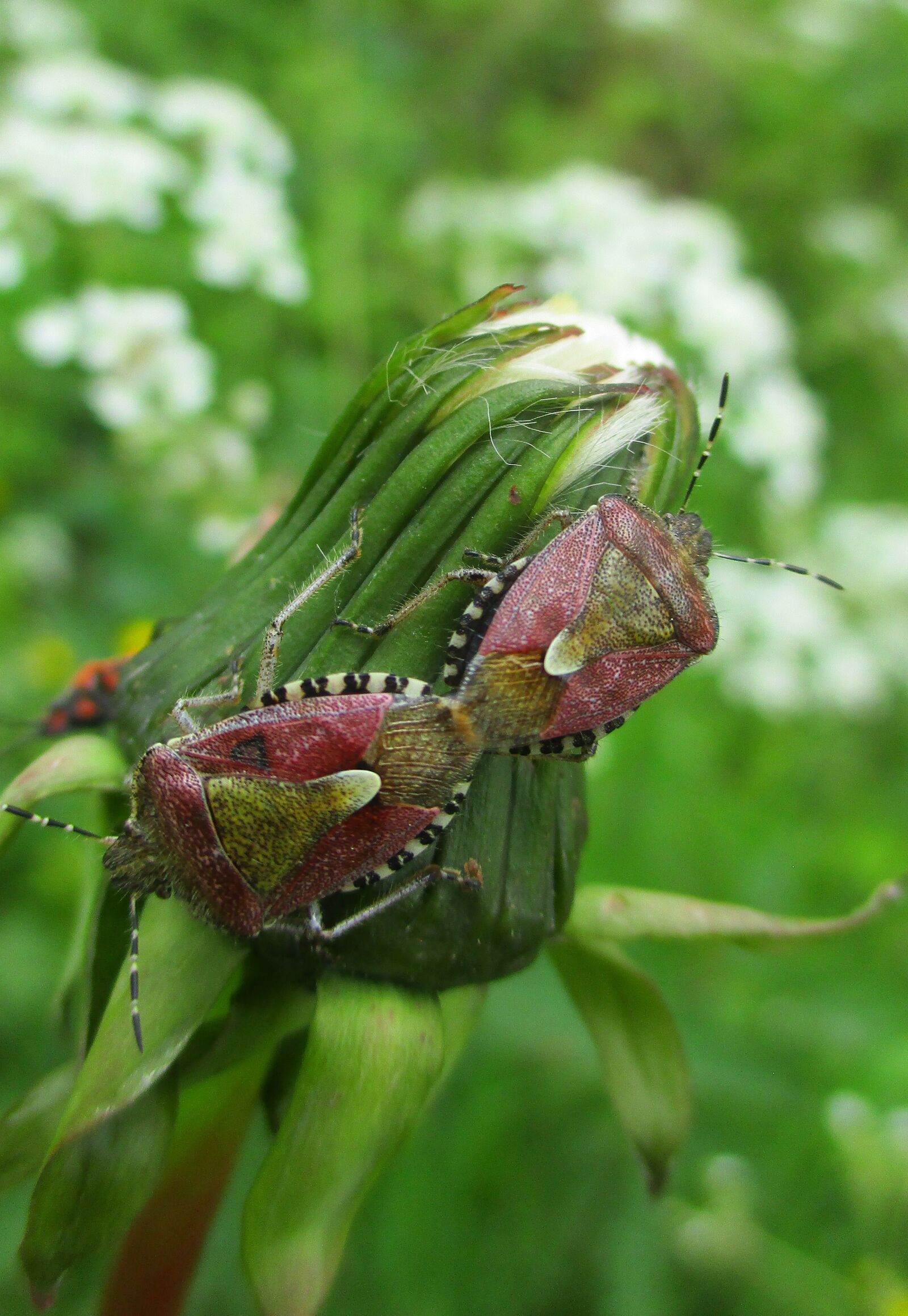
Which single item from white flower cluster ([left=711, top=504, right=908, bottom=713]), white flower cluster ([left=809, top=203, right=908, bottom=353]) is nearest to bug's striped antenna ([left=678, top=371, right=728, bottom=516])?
white flower cluster ([left=711, top=504, right=908, bottom=713])

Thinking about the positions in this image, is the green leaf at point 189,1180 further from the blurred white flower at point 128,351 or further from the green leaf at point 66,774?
the blurred white flower at point 128,351

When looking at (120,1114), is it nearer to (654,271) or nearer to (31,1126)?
(31,1126)

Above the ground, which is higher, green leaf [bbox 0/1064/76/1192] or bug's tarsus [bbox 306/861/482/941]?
bug's tarsus [bbox 306/861/482/941]

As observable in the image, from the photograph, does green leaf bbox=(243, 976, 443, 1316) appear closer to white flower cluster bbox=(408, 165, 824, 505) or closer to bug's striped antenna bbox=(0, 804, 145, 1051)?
bug's striped antenna bbox=(0, 804, 145, 1051)

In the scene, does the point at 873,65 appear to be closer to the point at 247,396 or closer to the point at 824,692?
the point at 824,692

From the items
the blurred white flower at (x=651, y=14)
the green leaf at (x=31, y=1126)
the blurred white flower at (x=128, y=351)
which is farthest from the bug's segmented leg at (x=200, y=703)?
the blurred white flower at (x=651, y=14)

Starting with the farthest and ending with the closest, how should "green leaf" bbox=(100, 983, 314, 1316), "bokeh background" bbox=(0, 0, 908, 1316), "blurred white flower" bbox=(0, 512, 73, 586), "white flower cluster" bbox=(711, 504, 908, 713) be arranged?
1. "white flower cluster" bbox=(711, 504, 908, 713)
2. "blurred white flower" bbox=(0, 512, 73, 586)
3. "bokeh background" bbox=(0, 0, 908, 1316)
4. "green leaf" bbox=(100, 983, 314, 1316)
